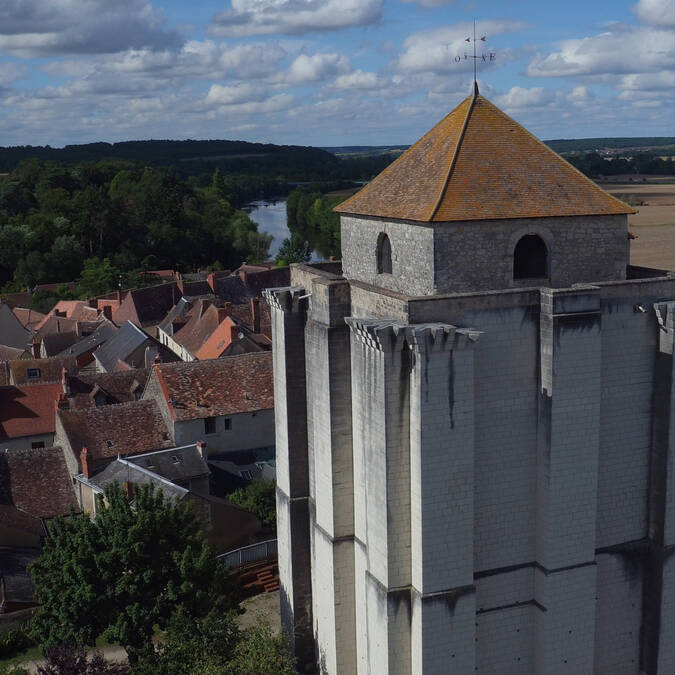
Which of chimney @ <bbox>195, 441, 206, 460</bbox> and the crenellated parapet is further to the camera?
chimney @ <bbox>195, 441, 206, 460</bbox>

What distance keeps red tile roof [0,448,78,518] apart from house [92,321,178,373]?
16.1 meters

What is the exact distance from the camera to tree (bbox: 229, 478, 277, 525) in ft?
120

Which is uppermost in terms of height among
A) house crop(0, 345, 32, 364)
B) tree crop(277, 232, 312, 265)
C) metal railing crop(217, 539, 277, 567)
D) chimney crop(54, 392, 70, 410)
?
tree crop(277, 232, 312, 265)

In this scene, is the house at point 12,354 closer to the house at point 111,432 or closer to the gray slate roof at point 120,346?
the gray slate roof at point 120,346

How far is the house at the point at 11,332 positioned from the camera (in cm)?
7217

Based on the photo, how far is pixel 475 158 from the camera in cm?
2166

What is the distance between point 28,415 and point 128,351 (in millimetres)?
11430

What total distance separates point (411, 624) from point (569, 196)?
10974mm

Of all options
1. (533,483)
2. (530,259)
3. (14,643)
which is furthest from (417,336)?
(14,643)

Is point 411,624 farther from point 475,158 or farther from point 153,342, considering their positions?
point 153,342

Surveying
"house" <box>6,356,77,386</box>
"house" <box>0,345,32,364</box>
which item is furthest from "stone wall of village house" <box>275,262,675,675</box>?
"house" <box>0,345,32,364</box>

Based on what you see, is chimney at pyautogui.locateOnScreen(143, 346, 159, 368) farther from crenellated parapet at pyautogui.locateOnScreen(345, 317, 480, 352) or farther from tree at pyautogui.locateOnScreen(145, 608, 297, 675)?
crenellated parapet at pyautogui.locateOnScreen(345, 317, 480, 352)

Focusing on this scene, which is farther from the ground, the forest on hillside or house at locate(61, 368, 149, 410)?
the forest on hillside

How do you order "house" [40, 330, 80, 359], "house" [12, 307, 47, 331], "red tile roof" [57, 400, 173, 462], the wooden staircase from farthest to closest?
"house" [12, 307, 47, 331], "house" [40, 330, 80, 359], "red tile roof" [57, 400, 173, 462], the wooden staircase
